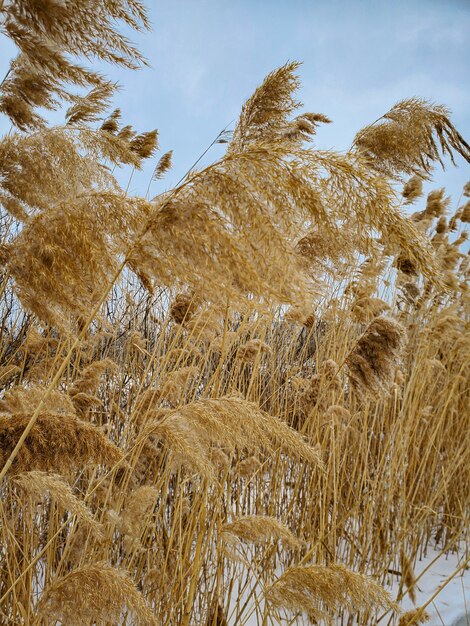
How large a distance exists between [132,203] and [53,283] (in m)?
0.27

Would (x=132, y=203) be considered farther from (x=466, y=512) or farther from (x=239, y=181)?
(x=466, y=512)

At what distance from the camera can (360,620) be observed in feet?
7.26

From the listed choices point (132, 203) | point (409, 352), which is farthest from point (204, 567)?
point (409, 352)

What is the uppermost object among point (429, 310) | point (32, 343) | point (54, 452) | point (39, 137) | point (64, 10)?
point (429, 310)

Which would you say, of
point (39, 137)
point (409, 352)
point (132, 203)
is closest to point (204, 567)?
point (132, 203)

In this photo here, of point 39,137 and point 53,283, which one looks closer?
point 53,283

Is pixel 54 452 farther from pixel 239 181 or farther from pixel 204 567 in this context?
pixel 204 567

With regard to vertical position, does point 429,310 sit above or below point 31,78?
above

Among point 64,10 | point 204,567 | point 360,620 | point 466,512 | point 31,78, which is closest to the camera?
point 64,10

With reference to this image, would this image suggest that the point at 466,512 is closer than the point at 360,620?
No

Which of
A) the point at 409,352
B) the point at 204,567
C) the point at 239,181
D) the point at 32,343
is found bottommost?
the point at 204,567

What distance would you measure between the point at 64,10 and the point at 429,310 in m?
3.43

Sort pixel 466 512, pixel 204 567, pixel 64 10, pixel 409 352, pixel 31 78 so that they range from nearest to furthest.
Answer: pixel 64 10, pixel 31 78, pixel 204 567, pixel 466 512, pixel 409 352

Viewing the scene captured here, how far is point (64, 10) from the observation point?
1.16 m
